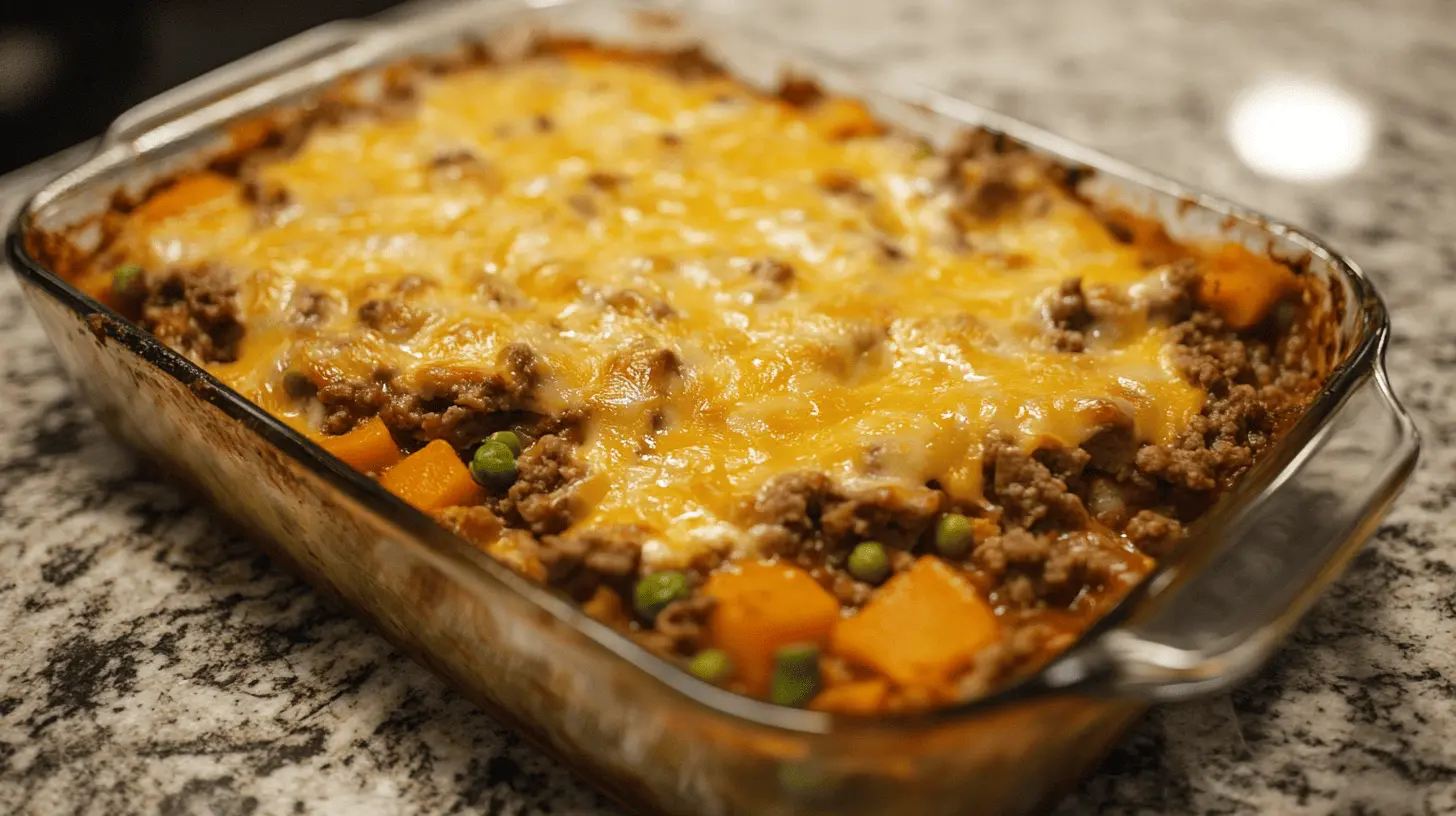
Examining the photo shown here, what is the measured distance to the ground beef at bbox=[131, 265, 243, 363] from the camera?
267cm

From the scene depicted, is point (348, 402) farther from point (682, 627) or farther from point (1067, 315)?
point (1067, 315)

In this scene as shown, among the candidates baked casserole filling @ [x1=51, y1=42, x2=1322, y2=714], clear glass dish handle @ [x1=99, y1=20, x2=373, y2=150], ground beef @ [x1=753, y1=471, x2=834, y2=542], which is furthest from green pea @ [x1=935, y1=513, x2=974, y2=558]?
clear glass dish handle @ [x1=99, y1=20, x2=373, y2=150]

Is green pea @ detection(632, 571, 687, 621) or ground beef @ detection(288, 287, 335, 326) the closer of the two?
green pea @ detection(632, 571, 687, 621)

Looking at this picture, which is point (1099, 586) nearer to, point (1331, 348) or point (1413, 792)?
point (1413, 792)

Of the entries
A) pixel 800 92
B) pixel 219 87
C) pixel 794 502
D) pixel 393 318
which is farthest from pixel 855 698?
pixel 219 87

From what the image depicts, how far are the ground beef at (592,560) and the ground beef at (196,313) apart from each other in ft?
3.43

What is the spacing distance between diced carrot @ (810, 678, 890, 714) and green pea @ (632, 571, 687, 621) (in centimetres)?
30

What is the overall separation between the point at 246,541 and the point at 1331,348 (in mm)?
2418

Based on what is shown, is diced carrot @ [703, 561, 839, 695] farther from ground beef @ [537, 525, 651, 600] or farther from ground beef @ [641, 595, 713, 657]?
ground beef @ [537, 525, 651, 600]

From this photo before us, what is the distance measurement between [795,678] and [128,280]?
1.92 m

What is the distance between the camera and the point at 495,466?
234cm

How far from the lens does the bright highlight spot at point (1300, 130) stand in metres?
4.05

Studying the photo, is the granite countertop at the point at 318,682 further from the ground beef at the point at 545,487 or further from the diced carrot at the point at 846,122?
the diced carrot at the point at 846,122

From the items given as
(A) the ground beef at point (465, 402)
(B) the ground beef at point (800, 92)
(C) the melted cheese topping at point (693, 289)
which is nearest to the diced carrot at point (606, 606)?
(C) the melted cheese topping at point (693, 289)
